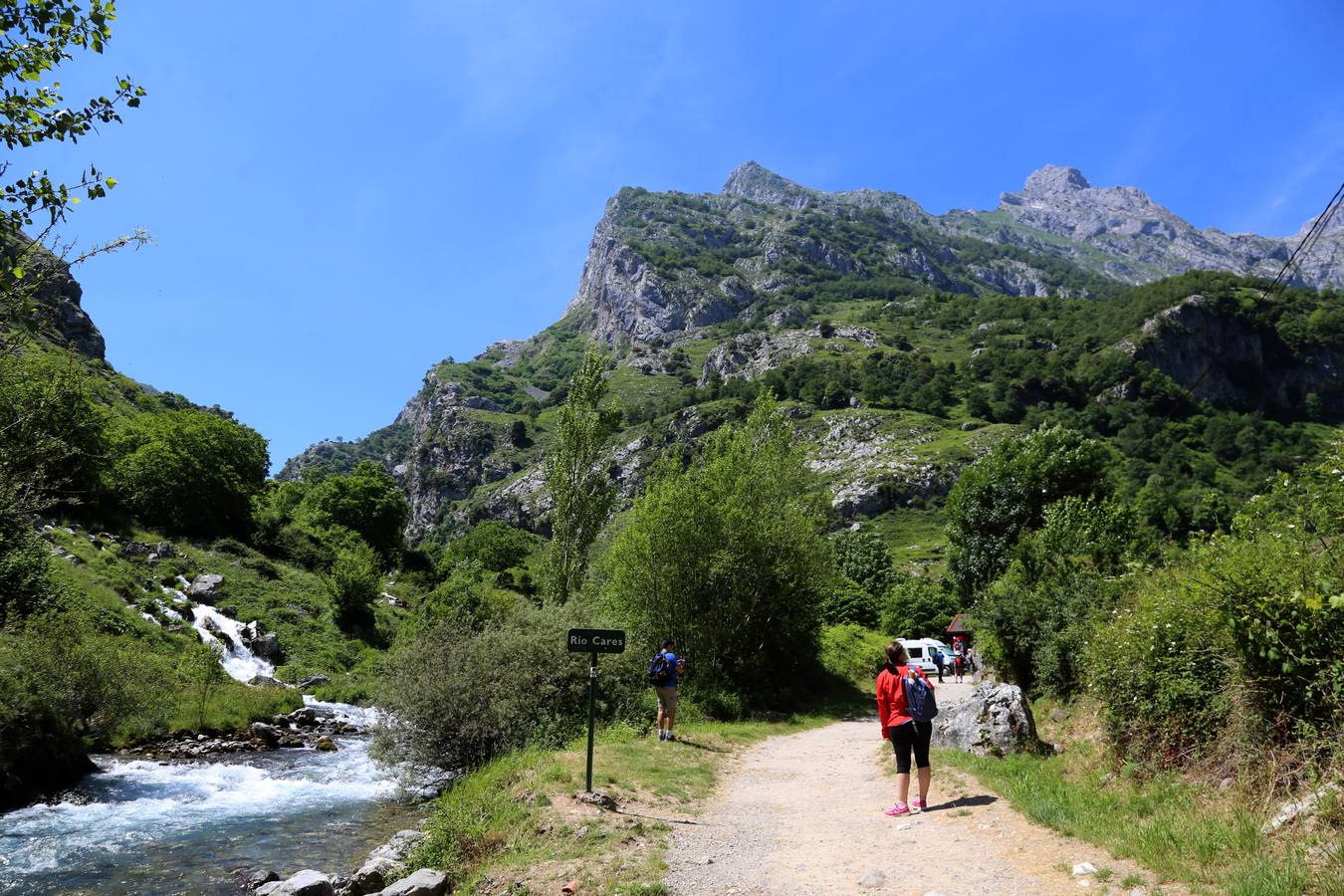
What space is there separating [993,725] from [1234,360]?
168m

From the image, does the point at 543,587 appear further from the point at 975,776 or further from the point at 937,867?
the point at 937,867

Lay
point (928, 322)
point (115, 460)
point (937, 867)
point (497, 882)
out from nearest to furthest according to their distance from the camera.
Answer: point (937, 867), point (497, 882), point (115, 460), point (928, 322)

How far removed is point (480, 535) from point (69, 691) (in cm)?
7283

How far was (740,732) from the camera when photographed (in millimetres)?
18344

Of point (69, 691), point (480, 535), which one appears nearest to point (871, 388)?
point (480, 535)

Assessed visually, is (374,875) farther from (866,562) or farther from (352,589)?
(866,562)

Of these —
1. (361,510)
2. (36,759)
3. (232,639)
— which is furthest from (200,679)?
(361,510)

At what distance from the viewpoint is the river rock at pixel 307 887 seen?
9.96 meters

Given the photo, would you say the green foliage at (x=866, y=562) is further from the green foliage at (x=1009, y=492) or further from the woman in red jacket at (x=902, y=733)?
the woman in red jacket at (x=902, y=733)

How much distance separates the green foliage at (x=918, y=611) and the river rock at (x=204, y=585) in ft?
156

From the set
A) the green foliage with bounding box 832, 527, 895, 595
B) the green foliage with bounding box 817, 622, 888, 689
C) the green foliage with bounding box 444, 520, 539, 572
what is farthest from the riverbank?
the green foliage with bounding box 444, 520, 539, 572

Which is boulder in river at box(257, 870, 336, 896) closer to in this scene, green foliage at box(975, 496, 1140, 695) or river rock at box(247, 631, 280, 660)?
green foliage at box(975, 496, 1140, 695)

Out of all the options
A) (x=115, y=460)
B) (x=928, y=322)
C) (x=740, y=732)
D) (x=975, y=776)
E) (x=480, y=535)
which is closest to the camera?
(x=975, y=776)

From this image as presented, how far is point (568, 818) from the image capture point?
971 cm
